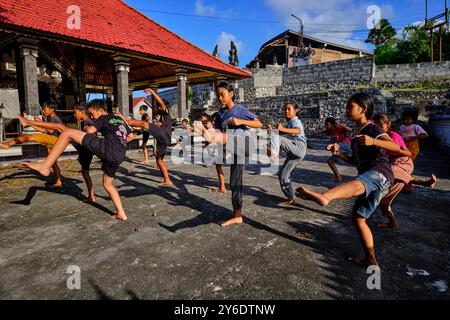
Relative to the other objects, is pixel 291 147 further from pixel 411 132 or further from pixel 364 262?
pixel 411 132

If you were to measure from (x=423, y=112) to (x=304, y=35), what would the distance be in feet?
60.7

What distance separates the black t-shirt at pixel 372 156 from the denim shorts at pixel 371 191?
0.07m

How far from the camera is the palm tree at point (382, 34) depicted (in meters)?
40.8

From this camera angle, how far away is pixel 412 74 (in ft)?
80.4

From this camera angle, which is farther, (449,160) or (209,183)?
(449,160)

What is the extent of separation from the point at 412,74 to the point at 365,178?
2843 cm

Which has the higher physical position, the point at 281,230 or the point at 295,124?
the point at 295,124

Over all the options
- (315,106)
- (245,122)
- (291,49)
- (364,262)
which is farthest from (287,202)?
(291,49)

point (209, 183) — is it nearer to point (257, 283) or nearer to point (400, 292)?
point (257, 283)

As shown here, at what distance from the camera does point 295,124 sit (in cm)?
421

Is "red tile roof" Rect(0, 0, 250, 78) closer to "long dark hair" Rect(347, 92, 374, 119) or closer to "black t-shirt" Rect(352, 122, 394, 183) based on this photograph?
"long dark hair" Rect(347, 92, 374, 119)

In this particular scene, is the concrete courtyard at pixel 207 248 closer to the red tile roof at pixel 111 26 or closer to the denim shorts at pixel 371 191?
the denim shorts at pixel 371 191

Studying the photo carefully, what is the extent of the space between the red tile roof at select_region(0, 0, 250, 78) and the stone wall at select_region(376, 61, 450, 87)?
18.5 meters
